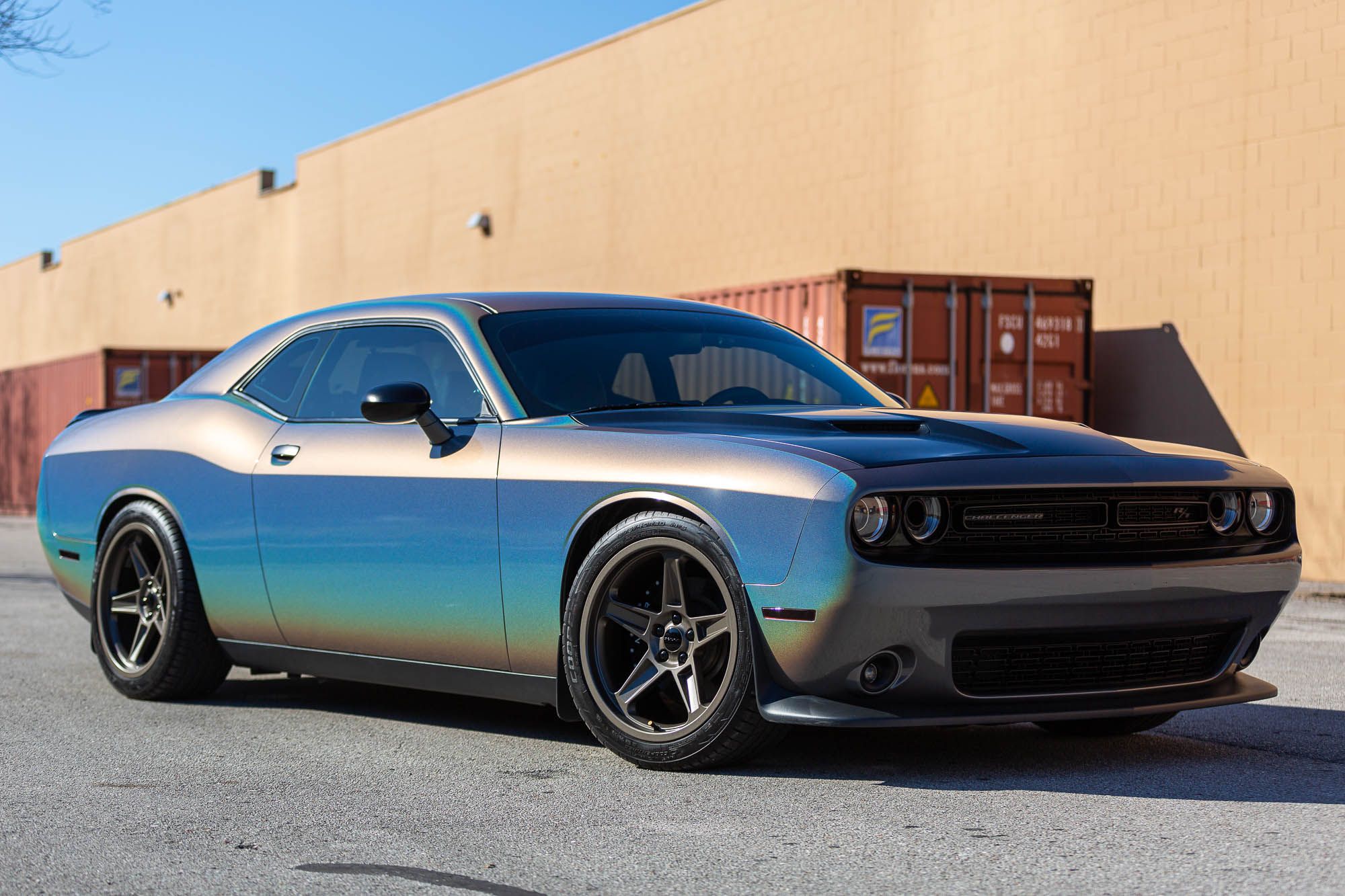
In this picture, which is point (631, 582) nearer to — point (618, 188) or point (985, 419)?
point (985, 419)

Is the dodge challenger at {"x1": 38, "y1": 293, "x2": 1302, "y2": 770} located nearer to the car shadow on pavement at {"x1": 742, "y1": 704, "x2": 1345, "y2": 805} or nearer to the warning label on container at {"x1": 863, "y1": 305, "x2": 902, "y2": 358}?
the car shadow on pavement at {"x1": 742, "y1": 704, "x2": 1345, "y2": 805}

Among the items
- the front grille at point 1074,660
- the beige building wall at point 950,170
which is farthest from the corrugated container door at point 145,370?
the front grille at point 1074,660

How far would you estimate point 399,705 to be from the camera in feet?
21.2

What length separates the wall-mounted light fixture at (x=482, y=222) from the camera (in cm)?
2905

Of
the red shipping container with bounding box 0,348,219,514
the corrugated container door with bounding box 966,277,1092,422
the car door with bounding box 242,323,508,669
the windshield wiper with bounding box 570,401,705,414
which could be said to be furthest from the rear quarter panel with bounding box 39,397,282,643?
the red shipping container with bounding box 0,348,219,514

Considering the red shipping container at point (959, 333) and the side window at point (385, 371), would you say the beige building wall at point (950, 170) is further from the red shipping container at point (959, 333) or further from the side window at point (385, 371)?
the side window at point (385, 371)

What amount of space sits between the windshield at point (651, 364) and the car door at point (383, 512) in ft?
0.65

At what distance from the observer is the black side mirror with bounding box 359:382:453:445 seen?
18.0 feet

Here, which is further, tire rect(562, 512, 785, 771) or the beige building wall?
the beige building wall

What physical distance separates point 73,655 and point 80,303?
4414cm

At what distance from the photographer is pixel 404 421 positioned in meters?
5.68

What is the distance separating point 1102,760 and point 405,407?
2.39 meters

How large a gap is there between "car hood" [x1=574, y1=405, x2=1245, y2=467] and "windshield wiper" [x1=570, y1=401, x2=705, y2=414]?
35 millimetres

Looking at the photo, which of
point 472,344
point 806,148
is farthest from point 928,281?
point 472,344
